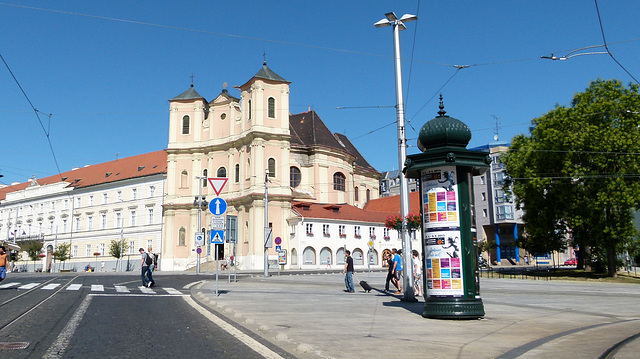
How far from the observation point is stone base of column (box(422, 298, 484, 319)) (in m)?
10.8

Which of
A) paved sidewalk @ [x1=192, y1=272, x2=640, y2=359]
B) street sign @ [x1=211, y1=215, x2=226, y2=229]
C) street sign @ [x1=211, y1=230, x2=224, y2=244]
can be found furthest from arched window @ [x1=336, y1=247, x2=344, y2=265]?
paved sidewalk @ [x1=192, y1=272, x2=640, y2=359]

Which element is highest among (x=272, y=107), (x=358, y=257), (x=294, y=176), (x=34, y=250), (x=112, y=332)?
(x=272, y=107)

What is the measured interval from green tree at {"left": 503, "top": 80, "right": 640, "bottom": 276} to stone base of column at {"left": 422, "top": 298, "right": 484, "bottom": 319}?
2323 cm

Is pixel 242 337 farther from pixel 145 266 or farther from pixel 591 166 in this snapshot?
pixel 591 166

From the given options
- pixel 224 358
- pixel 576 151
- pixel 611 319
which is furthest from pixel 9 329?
pixel 576 151

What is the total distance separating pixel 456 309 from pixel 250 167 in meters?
48.5

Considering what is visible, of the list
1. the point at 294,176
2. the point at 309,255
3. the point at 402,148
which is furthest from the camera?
the point at 294,176

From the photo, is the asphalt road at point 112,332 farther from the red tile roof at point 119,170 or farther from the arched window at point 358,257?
the red tile roof at point 119,170

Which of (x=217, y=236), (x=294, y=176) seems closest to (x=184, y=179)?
(x=294, y=176)

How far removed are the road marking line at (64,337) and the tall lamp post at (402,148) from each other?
850cm

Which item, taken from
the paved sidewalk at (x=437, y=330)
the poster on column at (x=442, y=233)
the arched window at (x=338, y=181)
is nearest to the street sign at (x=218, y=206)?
the paved sidewalk at (x=437, y=330)

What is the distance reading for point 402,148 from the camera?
52.1 feet

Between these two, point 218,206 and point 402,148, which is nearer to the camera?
point 402,148

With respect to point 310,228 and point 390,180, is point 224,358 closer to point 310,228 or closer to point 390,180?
point 310,228
